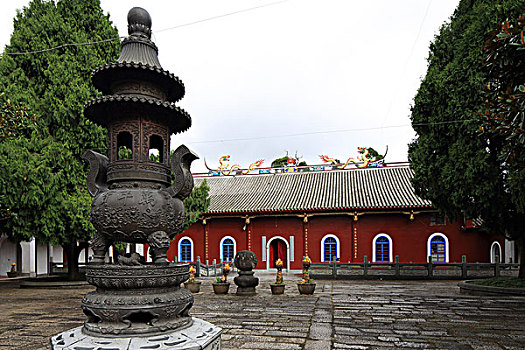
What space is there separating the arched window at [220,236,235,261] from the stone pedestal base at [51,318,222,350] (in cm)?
1688

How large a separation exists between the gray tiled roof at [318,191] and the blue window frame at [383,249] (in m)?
2.05

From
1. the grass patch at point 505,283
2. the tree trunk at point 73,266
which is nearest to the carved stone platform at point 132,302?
the grass patch at point 505,283

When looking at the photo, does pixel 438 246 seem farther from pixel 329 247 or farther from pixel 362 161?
pixel 362 161

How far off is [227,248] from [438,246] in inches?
445

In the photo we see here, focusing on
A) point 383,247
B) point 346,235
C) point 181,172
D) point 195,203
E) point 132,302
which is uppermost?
point 181,172

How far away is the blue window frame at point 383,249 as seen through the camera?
18.9 meters

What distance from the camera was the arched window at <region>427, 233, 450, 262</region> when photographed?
18328 millimetres

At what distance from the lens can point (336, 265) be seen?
16688 mm

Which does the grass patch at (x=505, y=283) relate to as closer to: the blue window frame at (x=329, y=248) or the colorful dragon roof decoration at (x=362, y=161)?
the blue window frame at (x=329, y=248)

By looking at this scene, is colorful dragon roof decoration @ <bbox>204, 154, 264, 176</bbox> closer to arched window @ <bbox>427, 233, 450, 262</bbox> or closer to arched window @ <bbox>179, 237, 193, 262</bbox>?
arched window @ <bbox>179, 237, 193, 262</bbox>

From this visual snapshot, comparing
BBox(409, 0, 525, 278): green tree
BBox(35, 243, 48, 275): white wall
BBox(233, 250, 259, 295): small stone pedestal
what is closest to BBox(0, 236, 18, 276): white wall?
BBox(35, 243, 48, 275): white wall

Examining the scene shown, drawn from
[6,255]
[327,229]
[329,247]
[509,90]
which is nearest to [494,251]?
[329,247]

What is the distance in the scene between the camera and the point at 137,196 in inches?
162

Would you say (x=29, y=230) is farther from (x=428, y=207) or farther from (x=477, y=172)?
(x=428, y=207)
